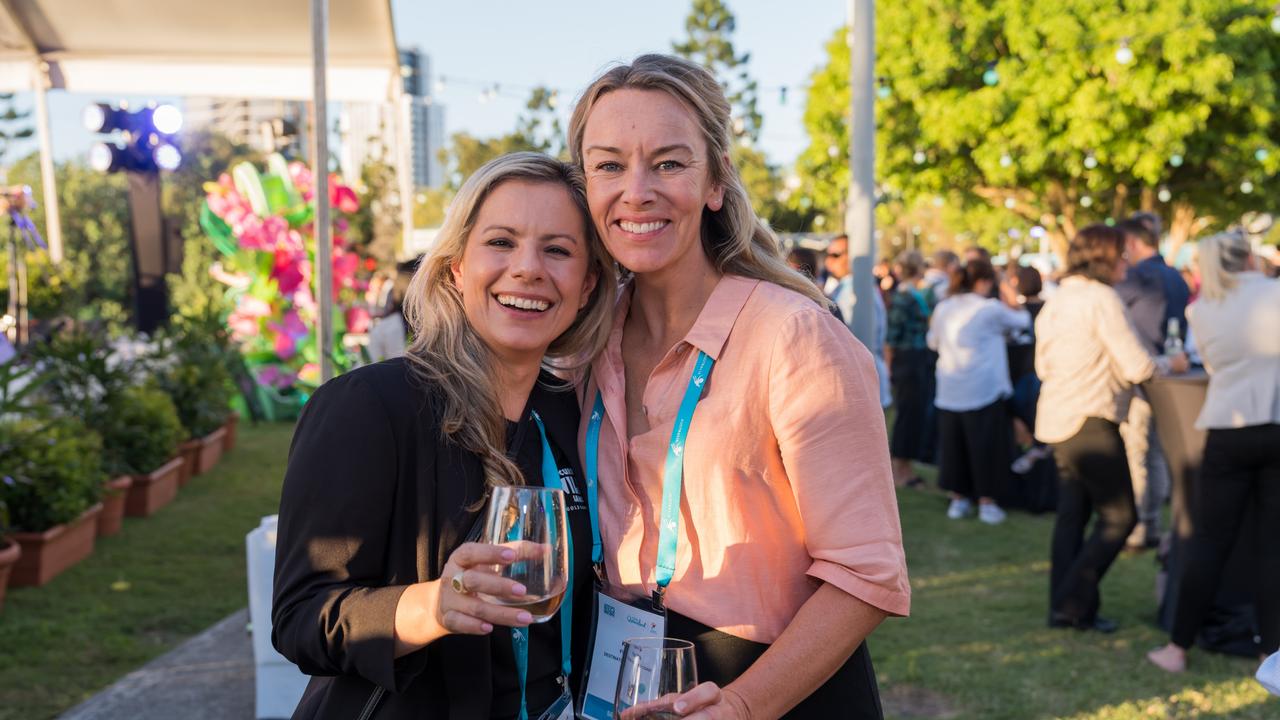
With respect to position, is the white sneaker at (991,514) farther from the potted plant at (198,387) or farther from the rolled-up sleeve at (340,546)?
the rolled-up sleeve at (340,546)

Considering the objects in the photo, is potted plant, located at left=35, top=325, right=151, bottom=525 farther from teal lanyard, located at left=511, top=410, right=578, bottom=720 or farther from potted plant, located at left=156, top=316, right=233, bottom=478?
teal lanyard, located at left=511, top=410, right=578, bottom=720

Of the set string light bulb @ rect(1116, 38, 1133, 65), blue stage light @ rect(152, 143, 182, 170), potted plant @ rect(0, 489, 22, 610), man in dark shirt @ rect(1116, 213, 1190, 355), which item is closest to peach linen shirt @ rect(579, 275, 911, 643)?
potted plant @ rect(0, 489, 22, 610)

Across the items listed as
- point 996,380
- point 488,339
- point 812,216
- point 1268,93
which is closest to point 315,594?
point 488,339

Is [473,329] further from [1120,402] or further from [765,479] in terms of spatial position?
[1120,402]

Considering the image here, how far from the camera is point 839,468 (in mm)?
1888

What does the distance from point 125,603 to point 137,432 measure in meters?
2.97

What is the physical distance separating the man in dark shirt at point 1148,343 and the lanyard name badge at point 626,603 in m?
6.39

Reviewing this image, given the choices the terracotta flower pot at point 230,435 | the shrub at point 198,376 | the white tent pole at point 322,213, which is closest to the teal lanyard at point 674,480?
the white tent pole at point 322,213

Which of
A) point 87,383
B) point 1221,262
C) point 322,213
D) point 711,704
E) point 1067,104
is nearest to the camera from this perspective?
point 711,704

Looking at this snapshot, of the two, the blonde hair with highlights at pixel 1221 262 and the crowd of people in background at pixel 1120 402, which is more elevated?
the blonde hair with highlights at pixel 1221 262

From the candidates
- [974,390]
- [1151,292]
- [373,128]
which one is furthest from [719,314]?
[373,128]

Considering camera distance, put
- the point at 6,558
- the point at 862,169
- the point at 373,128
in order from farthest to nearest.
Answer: the point at 373,128
the point at 6,558
the point at 862,169

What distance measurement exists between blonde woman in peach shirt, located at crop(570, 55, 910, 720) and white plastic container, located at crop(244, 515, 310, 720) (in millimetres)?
2453

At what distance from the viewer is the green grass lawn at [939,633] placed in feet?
16.2
